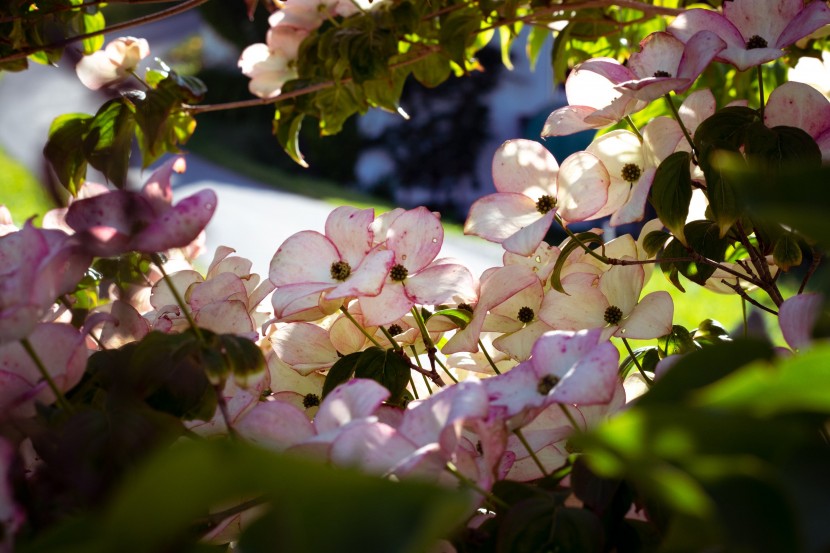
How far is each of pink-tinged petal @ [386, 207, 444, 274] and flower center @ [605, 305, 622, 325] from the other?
12 cm

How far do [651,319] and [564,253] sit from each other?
0.21 feet

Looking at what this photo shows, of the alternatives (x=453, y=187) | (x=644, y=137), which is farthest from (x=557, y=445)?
(x=453, y=187)

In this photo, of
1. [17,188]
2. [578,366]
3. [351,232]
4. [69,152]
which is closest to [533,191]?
[351,232]

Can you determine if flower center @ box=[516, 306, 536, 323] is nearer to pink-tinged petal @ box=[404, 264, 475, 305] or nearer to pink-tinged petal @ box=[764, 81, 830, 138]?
pink-tinged petal @ box=[404, 264, 475, 305]

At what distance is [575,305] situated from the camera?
0.50m

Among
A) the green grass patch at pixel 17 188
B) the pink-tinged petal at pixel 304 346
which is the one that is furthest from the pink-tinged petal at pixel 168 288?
the green grass patch at pixel 17 188

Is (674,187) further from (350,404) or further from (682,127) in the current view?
(350,404)

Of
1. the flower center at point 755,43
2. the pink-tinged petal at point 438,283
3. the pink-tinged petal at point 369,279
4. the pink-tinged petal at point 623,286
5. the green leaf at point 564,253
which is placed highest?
the flower center at point 755,43

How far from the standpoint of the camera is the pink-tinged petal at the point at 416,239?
477 mm

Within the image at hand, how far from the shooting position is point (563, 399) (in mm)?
307

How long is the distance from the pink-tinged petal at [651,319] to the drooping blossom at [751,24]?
0.14 metres

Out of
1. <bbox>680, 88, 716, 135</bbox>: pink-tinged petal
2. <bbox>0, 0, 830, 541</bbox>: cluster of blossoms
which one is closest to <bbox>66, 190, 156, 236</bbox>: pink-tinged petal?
<bbox>0, 0, 830, 541</bbox>: cluster of blossoms

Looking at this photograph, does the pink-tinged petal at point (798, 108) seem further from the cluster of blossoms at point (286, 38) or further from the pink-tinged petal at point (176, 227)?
the cluster of blossoms at point (286, 38)

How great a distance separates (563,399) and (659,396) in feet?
0.32
